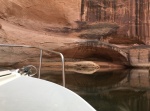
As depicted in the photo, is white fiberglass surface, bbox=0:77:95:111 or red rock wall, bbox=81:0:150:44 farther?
red rock wall, bbox=81:0:150:44

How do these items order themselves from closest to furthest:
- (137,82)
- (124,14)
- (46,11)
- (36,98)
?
(36,98) < (137,82) < (46,11) < (124,14)

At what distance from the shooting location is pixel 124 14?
50.9 feet

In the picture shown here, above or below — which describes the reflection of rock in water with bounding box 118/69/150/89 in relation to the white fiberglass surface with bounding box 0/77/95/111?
below

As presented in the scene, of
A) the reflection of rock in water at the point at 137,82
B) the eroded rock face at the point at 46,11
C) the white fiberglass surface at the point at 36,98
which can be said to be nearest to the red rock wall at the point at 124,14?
the eroded rock face at the point at 46,11

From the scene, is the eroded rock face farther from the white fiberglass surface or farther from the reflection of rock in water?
the white fiberglass surface

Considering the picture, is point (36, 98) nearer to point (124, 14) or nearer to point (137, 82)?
point (137, 82)

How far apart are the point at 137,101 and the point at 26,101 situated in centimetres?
476

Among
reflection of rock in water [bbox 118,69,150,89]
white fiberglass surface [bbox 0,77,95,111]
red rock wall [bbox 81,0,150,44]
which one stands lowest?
reflection of rock in water [bbox 118,69,150,89]

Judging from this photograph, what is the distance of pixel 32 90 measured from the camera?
5.21 ft

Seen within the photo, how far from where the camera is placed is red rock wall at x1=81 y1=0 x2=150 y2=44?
15.2 metres

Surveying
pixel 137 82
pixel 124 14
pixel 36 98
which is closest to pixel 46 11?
pixel 124 14

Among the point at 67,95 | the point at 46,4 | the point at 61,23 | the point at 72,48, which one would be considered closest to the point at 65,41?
the point at 72,48

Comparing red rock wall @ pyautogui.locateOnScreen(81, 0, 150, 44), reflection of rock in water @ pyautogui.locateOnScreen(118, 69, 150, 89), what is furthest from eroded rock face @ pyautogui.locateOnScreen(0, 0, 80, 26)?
reflection of rock in water @ pyautogui.locateOnScreen(118, 69, 150, 89)

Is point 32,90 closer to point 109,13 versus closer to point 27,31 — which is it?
point 27,31
